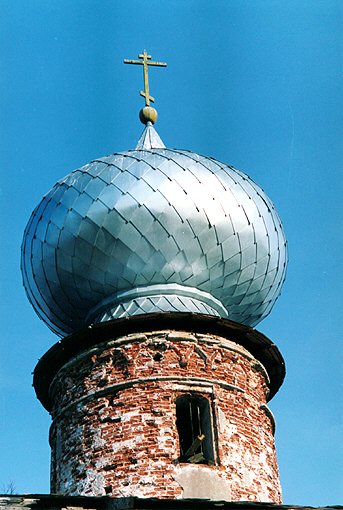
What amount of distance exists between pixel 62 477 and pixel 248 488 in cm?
180

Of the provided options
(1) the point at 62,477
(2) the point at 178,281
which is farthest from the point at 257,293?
(1) the point at 62,477

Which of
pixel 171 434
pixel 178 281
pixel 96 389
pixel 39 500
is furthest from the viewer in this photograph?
pixel 178 281

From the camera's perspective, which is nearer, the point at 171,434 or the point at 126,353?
the point at 171,434

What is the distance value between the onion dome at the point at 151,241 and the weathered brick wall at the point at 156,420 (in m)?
0.55

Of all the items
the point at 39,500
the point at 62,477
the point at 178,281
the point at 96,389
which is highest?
the point at 178,281

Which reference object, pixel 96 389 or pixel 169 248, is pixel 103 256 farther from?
pixel 96 389

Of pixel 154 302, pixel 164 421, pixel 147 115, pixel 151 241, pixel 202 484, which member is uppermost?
pixel 147 115

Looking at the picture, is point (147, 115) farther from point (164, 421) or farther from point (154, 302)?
point (164, 421)

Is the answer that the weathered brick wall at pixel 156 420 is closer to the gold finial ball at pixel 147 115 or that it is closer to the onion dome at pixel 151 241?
the onion dome at pixel 151 241

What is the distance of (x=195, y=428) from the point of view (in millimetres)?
9586

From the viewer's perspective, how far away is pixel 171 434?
9242 millimetres

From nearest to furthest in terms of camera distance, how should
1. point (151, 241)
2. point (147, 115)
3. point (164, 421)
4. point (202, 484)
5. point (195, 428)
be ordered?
point (202, 484), point (164, 421), point (195, 428), point (151, 241), point (147, 115)

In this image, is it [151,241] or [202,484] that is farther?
[151,241]

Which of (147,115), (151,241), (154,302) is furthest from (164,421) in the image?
(147,115)
